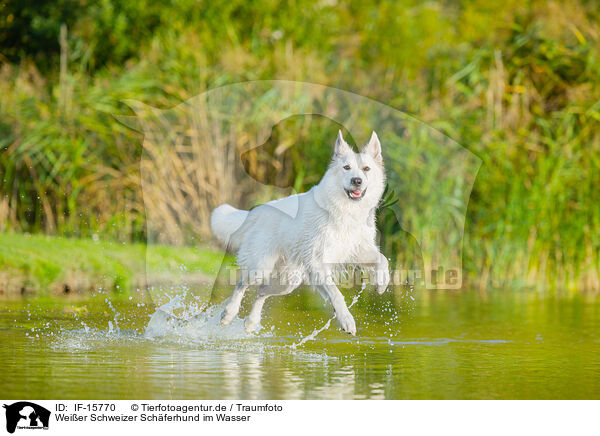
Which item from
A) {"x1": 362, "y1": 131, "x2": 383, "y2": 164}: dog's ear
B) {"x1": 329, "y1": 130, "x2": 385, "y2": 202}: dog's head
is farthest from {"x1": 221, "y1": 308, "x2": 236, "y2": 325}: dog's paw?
{"x1": 362, "y1": 131, "x2": 383, "y2": 164}: dog's ear

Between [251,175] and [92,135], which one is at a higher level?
[92,135]

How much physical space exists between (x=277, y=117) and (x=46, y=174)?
7.78m

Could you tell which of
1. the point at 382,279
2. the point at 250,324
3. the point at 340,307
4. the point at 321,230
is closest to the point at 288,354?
the point at 250,324

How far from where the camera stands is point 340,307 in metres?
6.88

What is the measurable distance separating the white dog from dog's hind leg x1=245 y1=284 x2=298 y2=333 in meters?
0.05

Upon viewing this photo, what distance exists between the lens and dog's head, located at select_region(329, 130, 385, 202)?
6.25 m

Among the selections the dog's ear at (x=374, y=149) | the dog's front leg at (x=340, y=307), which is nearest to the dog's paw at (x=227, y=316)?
the dog's front leg at (x=340, y=307)

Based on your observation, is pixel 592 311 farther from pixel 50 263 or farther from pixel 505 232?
pixel 50 263

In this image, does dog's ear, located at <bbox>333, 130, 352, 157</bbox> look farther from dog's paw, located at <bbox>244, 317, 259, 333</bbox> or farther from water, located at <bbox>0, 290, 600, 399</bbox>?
dog's paw, located at <bbox>244, 317, 259, 333</bbox>

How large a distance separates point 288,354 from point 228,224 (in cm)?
162

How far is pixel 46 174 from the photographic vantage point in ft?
49.7

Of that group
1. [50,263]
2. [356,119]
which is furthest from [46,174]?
[356,119]

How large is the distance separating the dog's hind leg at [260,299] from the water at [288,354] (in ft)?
0.43

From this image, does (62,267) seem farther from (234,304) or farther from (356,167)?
(356,167)
